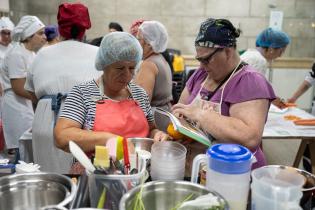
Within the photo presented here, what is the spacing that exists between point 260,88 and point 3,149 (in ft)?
8.59

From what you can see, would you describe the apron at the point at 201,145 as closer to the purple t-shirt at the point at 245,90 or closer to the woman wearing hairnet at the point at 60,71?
the purple t-shirt at the point at 245,90

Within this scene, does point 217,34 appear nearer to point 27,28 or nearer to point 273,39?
point 273,39

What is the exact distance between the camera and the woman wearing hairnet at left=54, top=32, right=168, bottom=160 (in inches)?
51.5

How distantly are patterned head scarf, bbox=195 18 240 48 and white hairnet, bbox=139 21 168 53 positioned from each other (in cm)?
104

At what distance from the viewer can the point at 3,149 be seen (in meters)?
3.05

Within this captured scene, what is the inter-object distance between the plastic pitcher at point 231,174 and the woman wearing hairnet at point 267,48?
205 cm

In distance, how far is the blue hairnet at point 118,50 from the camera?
1329 millimetres

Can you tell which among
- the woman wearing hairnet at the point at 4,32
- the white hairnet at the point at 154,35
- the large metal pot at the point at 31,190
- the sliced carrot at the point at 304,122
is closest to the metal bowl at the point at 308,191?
the large metal pot at the point at 31,190

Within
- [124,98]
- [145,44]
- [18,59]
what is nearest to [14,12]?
[18,59]

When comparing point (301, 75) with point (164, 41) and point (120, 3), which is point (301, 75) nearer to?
point (120, 3)

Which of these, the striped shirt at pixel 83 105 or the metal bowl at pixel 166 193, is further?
the striped shirt at pixel 83 105

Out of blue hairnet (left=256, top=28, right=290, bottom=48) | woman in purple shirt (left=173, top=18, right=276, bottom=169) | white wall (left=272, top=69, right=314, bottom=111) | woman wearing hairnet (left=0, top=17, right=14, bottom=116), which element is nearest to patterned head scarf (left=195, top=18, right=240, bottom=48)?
woman in purple shirt (left=173, top=18, right=276, bottom=169)

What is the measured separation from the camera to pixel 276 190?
2.50ft

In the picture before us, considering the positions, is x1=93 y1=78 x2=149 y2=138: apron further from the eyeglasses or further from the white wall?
the white wall
